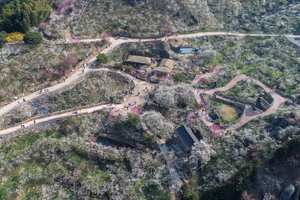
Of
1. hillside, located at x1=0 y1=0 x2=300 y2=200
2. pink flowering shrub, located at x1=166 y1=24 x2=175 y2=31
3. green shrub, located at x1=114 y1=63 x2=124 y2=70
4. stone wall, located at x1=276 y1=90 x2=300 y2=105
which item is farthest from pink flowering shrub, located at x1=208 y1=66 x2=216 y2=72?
green shrub, located at x1=114 y1=63 x2=124 y2=70

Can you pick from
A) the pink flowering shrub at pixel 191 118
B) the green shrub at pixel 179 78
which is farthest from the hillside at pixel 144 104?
the green shrub at pixel 179 78

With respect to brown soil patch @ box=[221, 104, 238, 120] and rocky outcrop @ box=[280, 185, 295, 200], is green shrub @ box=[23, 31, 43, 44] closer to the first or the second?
brown soil patch @ box=[221, 104, 238, 120]

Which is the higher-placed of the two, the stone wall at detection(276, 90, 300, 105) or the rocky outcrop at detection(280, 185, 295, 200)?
the stone wall at detection(276, 90, 300, 105)

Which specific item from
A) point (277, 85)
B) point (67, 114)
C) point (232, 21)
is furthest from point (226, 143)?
point (232, 21)

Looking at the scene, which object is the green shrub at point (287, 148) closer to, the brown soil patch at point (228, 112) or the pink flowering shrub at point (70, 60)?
the brown soil patch at point (228, 112)

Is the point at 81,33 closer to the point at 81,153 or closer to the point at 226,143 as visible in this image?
the point at 81,153
